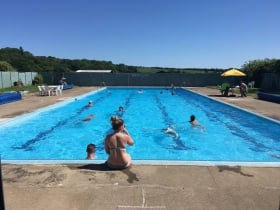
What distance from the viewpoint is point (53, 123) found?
13.5m

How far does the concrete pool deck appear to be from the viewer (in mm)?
3893

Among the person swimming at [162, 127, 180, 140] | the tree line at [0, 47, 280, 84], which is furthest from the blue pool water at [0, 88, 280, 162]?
the tree line at [0, 47, 280, 84]

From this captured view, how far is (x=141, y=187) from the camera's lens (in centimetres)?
439

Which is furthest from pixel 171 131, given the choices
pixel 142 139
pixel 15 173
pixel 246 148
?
pixel 15 173

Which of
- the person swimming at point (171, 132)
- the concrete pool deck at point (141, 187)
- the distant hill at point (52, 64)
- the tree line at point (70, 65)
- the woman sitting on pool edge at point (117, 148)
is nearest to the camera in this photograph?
the concrete pool deck at point (141, 187)

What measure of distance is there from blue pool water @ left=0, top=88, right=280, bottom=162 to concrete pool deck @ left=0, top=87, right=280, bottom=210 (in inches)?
127

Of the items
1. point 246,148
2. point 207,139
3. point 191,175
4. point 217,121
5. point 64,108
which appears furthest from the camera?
point 64,108

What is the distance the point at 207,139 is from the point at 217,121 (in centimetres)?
364

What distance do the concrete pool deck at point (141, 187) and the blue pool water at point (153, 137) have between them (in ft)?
10.6

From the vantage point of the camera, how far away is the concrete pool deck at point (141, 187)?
3893 mm

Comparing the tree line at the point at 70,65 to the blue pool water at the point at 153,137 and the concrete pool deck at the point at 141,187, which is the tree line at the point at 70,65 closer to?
the blue pool water at the point at 153,137

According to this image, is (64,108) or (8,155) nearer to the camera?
(8,155)

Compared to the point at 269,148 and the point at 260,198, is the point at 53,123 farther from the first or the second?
the point at 260,198

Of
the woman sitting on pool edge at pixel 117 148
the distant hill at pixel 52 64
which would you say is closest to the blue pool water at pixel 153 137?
the woman sitting on pool edge at pixel 117 148
